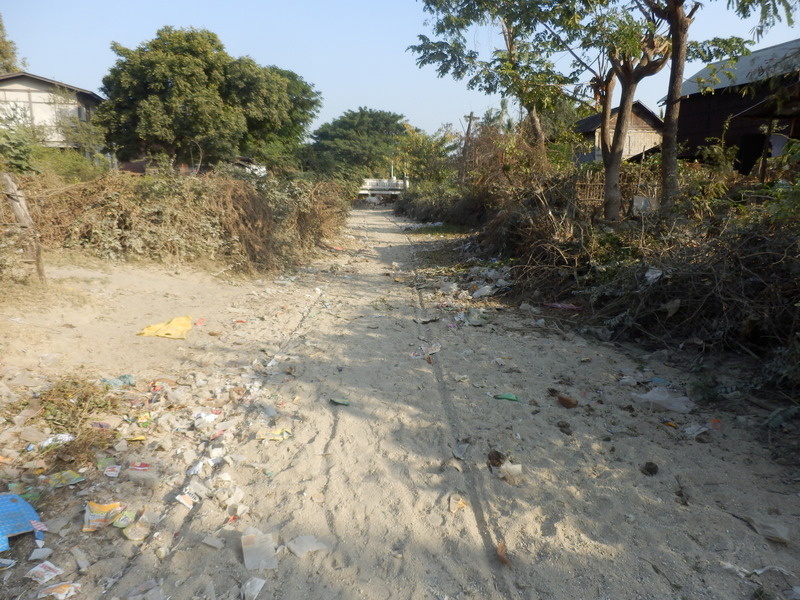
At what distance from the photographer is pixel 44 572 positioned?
7.02 feet

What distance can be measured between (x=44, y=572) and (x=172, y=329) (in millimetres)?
3238

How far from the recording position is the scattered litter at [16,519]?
7.39 feet

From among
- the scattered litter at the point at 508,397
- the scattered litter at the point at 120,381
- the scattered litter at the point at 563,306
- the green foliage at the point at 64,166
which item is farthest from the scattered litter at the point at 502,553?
the green foliage at the point at 64,166

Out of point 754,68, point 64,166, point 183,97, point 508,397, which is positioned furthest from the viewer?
point 183,97

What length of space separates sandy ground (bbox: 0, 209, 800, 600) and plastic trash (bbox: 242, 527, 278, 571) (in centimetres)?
2

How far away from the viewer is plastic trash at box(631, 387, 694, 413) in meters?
3.64

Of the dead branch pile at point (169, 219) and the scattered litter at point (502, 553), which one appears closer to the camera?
the scattered litter at point (502, 553)

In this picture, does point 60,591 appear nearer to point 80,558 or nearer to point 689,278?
point 80,558

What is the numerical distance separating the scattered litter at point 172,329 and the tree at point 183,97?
16504 millimetres

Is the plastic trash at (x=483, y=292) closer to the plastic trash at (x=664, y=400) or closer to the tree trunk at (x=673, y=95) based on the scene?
the tree trunk at (x=673, y=95)

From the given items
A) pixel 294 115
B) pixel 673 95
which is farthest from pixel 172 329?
pixel 294 115

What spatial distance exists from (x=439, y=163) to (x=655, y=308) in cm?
2064

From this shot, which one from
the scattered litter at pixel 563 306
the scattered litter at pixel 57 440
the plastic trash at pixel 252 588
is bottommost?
the plastic trash at pixel 252 588

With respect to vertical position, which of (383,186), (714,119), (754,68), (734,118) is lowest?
(383,186)
